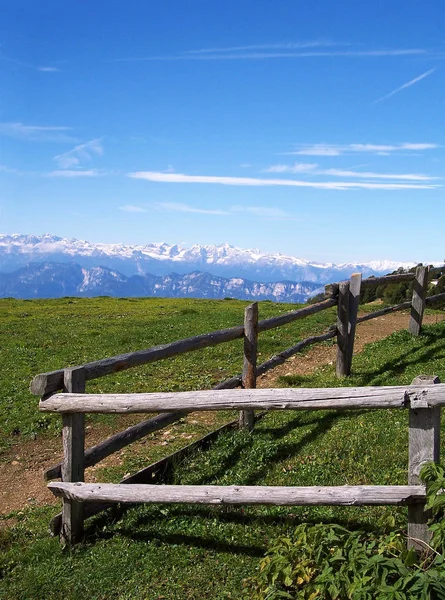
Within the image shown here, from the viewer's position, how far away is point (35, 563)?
20.9ft

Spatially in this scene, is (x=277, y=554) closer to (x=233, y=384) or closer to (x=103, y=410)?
(x=103, y=410)

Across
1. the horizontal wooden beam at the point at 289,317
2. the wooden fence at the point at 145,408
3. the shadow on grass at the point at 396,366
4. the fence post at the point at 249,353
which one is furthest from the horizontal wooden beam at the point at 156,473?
the shadow on grass at the point at 396,366

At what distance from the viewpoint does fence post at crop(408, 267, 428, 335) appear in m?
16.5

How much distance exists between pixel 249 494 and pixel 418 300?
40.1 ft

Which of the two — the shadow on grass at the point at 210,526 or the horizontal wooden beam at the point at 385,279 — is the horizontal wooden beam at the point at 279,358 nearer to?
the horizontal wooden beam at the point at 385,279

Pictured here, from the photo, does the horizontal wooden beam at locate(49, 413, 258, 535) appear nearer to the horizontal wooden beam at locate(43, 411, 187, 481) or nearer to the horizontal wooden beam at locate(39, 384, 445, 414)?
the horizontal wooden beam at locate(43, 411, 187, 481)

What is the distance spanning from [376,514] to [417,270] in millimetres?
11186

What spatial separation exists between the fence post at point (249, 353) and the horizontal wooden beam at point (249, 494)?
12.4 ft

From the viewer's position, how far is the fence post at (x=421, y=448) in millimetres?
5371

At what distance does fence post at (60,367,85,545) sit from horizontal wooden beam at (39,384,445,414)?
0.23 meters

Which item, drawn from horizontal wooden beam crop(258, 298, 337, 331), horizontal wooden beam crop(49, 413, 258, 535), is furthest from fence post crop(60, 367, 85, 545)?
horizontal wooden beam crop(258, 298, 337, 331)

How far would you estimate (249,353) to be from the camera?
10.1 m

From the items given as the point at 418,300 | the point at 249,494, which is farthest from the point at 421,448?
the point at 418,300

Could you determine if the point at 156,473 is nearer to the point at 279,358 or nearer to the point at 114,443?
the point at 114,443
